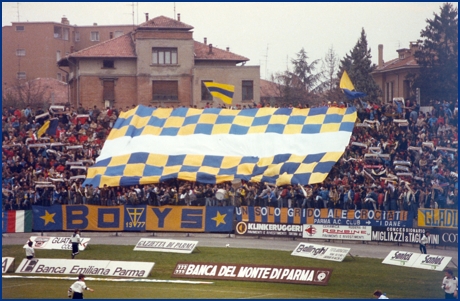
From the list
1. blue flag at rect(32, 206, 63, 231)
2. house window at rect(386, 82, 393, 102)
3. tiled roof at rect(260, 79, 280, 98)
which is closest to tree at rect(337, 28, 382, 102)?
house window at rect(386, 82, 393, 102)

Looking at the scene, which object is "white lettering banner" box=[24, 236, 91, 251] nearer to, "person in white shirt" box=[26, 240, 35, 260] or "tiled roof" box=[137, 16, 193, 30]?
"person in white shirt" box=[26, 240, 35, 260]

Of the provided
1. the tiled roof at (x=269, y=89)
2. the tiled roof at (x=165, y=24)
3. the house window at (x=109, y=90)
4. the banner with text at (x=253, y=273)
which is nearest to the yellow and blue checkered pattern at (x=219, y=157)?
the banner with text at (x=253, y=273)

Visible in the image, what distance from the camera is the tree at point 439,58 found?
4803cm

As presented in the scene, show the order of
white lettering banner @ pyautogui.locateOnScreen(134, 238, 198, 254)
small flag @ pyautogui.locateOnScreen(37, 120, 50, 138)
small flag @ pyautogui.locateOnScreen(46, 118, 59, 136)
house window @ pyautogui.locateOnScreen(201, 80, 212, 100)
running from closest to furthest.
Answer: white lettering banner @ pyautogui.locateOnScreen(134, 238, 198, 254), small flag @ pyautogui.locateOnScreen(37, 120, 50, 138), small flag @ pyautogui.locateOnScreen(46, 118, 59, 136), house window @ pyautogui.locateOnScreen(201, 80, 212, 100)

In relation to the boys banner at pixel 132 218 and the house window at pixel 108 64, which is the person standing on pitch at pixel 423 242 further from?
the house window at pixel 108 64

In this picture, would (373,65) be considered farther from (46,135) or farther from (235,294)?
(235,294)

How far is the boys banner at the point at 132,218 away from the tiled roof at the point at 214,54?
79.0ft

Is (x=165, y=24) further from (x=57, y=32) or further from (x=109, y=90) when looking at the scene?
(x=57, y=32)

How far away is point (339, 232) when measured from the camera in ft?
111

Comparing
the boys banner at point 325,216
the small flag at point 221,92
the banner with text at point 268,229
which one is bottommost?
the banner with text at point 268,229

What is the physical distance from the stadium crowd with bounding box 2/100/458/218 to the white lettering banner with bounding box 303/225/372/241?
950 mm

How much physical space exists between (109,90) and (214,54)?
863 centimetres

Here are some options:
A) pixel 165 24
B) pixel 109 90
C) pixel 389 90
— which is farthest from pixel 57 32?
pixel 389 90

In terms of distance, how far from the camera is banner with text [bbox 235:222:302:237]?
115 feet
